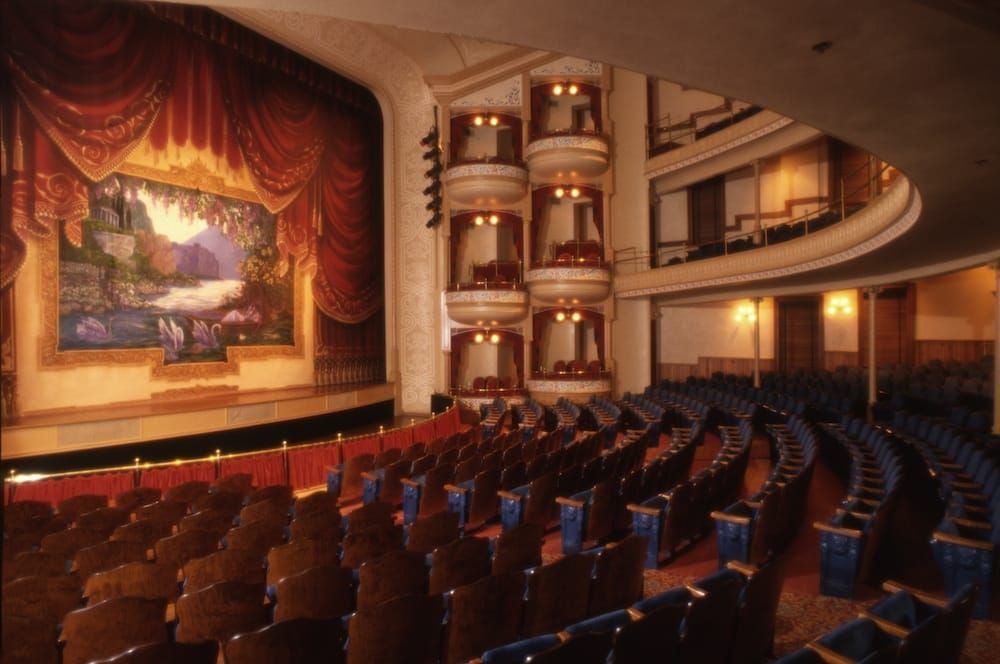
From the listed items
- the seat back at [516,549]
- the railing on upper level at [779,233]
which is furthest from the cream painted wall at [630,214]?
the seat back at [516,549]

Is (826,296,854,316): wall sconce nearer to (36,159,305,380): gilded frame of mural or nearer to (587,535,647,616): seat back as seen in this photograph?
(36,159,305,380): gilded frame of mural

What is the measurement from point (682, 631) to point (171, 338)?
1098cm

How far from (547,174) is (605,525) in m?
11.3

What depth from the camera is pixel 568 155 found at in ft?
46.8

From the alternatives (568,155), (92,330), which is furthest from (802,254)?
(92,330)

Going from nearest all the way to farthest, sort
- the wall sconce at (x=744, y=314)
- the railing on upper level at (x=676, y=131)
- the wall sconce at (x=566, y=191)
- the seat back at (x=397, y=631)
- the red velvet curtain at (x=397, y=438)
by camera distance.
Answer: the seat back at (x=397, y=631) < the red velvet curtain at (x=397, y=438) < the railing on upper level at (x=676, y=131) < the wall sconce at (x=566, y=191) < the wall sconce at (x=744, y=314)

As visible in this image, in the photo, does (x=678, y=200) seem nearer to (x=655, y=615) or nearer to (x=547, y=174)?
(x=547, y=174)

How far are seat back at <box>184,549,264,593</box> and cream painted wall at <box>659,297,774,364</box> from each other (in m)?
13.8

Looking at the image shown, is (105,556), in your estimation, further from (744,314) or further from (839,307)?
(839,307)

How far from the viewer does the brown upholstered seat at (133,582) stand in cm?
309

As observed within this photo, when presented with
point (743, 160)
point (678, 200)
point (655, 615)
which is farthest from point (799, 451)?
point (678, 200)

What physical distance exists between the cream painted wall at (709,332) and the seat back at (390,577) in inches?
536

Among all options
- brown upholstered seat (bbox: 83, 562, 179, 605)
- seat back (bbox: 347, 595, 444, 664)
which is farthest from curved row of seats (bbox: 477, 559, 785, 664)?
brown upholstered seat (bbox: 83, 562, 179, 605)

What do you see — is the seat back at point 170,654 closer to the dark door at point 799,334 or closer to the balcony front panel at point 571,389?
the balcony front panel at point 571,389
